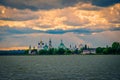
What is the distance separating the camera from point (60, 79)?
71188mm

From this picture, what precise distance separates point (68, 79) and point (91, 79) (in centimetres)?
554

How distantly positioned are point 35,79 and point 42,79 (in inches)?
72.6

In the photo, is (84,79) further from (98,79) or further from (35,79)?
(35,79)

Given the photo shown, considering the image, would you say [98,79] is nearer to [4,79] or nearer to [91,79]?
[91,79]

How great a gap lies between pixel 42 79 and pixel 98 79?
13.6m

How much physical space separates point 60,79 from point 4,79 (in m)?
13.9

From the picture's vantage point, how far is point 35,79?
72.0 meters

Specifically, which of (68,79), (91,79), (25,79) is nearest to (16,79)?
(25,79)

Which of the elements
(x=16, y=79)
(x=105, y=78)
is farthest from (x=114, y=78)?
(x=16, y=79)

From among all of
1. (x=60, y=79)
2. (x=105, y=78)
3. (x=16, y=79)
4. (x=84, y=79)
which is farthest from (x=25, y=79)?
(x=105, y=78)

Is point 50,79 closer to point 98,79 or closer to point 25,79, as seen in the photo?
point 25,79

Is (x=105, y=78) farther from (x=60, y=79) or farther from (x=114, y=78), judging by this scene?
(x=60, y=79)

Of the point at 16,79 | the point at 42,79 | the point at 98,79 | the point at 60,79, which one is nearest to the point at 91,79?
the point at 98,79

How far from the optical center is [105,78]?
236ft
